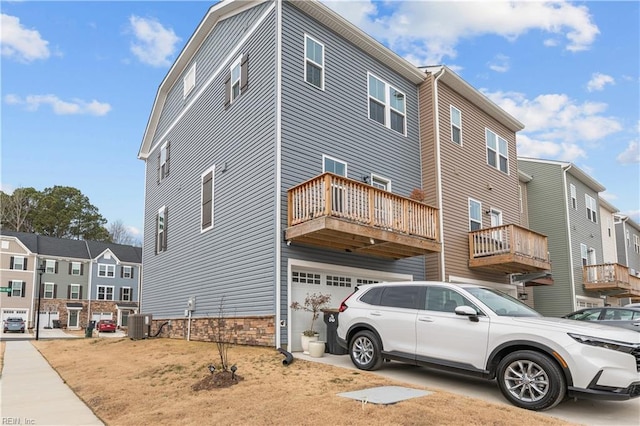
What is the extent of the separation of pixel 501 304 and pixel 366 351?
2471 millimetres

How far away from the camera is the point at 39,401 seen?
8.14 m

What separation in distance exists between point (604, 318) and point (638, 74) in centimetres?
909

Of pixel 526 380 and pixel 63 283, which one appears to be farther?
pixel 63 283

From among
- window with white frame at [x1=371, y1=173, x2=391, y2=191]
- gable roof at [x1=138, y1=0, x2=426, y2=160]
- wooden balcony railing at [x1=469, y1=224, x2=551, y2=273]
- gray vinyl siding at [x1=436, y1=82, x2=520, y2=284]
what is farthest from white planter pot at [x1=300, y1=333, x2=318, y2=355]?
gable roof at [x1=138, y1=0, x2=426, y2=160]

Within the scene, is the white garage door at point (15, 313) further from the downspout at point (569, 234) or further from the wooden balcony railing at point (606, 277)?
the wooden balcony railing at point (606, 277)

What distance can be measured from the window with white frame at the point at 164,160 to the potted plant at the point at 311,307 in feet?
35.2

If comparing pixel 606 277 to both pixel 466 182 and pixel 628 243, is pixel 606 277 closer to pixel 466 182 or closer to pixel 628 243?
pixel 466 182

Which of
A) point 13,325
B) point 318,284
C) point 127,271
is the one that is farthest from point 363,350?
point 127,271

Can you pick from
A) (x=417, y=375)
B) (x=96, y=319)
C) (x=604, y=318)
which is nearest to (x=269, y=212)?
(x=417, y=375)

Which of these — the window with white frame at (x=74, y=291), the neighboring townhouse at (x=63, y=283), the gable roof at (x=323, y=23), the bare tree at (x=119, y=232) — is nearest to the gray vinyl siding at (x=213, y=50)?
the gable roof at (x=323, y=23)

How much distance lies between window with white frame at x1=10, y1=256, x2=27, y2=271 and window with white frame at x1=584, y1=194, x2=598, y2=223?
50.7 m

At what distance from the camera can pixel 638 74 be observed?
1623 cm

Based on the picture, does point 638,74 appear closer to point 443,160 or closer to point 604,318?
point 443,160

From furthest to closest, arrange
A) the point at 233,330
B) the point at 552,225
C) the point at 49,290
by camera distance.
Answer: the point at 49,290 < the point at 552,225 < the point at 233,330
